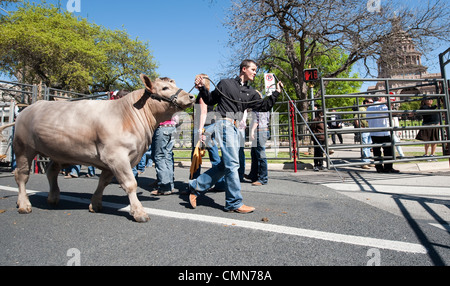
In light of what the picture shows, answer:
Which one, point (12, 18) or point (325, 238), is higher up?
point (12, 18)

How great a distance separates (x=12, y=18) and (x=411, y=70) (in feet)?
117

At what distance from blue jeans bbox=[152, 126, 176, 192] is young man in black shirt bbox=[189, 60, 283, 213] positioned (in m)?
1.21

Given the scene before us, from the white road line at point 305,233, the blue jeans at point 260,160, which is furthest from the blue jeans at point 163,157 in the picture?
the blue jeans at point 260,160

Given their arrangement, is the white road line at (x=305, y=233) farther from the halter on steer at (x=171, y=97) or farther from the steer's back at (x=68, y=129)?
the halter on steer at (x=171, y=97)

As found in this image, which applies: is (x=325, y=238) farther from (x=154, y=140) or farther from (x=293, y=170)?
(x=293, y=170)

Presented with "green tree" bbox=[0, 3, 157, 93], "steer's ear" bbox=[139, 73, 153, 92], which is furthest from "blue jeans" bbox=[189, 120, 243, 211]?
"green tree" bbox=[0, 3, 157, 93]

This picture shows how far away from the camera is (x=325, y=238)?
8.33 ft

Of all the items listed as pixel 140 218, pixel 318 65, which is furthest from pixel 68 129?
pixel 318 65

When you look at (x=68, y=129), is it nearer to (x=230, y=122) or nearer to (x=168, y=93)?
(x=168, y=93)

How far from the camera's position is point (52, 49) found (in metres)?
26.2

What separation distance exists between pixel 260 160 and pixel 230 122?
2.35 m

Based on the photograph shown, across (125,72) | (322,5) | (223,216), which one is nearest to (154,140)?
(223,216)

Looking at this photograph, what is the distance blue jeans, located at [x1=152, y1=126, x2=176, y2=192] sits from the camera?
4961 mm

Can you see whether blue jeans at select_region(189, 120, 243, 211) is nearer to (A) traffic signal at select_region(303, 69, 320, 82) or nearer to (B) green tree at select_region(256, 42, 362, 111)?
(B) green tree at select_region(256, 42, 362, 111)
